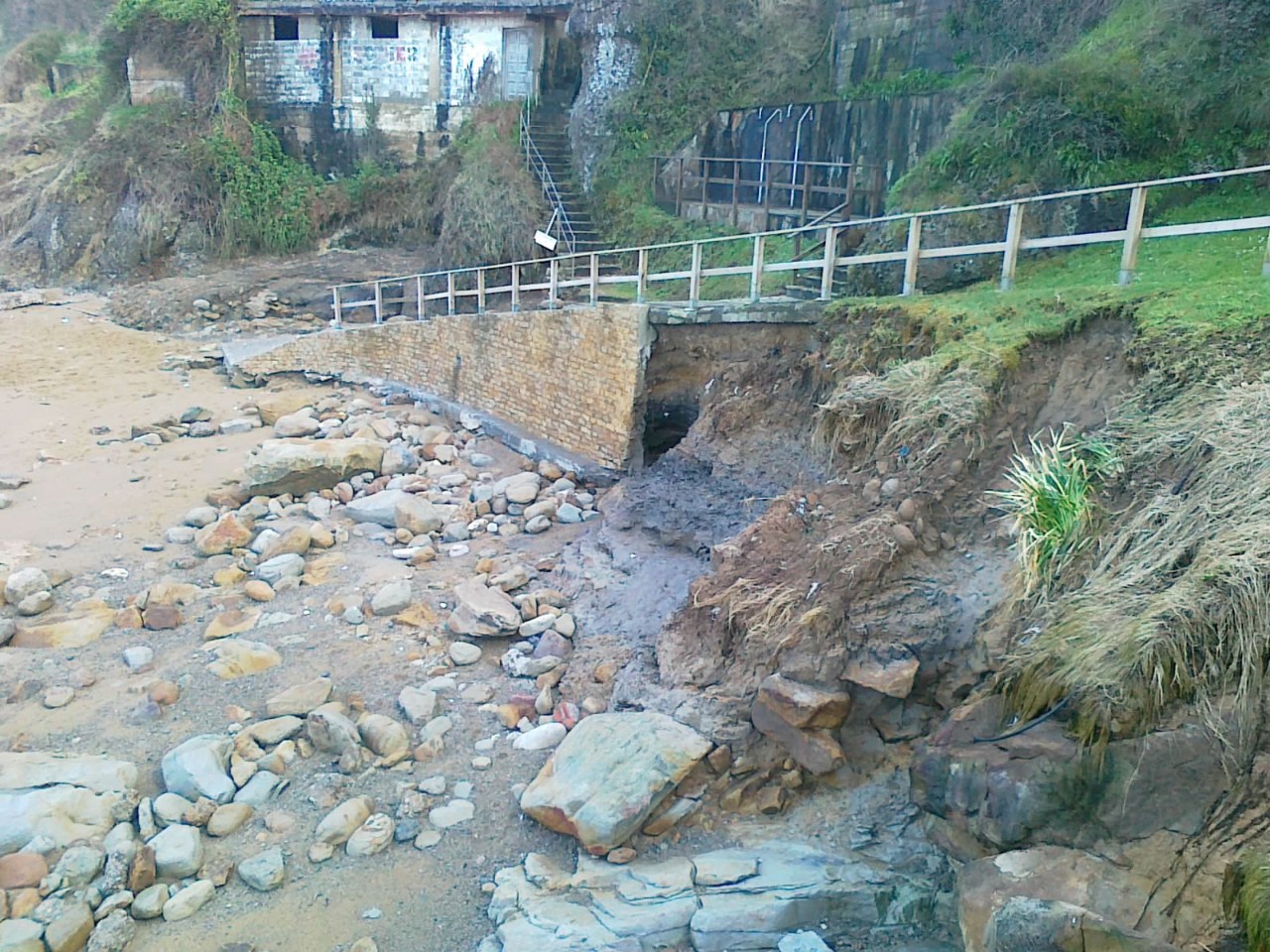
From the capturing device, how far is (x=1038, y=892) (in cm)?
410

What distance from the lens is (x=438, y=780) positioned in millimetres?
6832

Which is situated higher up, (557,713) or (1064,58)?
(1064,58)

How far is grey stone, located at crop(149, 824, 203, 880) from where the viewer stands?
19.9 feet

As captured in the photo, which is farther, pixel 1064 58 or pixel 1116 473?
pixel 1064 58

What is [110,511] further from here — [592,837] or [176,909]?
[592,837]

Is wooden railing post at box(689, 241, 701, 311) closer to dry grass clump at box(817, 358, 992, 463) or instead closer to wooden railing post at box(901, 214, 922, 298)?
wooden railing post at box(901, 214, 922, 298)

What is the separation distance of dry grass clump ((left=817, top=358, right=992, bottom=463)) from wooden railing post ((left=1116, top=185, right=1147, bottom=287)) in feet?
5.11

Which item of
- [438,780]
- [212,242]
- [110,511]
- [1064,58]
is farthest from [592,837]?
[212,242]

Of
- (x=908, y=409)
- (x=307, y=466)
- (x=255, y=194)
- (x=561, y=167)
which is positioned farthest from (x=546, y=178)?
(x=908, y=409)

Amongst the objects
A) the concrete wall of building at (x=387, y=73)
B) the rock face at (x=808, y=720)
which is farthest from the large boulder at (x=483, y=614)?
the concrete wall of building at (x=387, y=73)

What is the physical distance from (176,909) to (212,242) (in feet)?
72.7

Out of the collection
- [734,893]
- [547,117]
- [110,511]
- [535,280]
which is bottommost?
Answer: [110,511]

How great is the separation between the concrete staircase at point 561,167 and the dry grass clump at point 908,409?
1188 centimetres

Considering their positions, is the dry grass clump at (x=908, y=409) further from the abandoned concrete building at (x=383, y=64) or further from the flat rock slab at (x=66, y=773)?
the abandoned concrete building at (x=383, y=64)
